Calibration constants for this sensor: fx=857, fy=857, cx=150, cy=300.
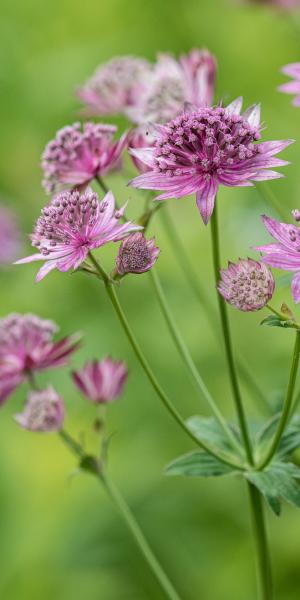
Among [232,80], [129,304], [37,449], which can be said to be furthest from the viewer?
[232,80]

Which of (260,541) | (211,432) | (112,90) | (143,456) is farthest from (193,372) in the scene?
(143,456)

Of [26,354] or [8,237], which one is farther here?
[8,237]

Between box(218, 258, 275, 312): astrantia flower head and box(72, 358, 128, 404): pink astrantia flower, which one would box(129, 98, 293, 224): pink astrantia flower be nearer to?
box(218, 258, 275, 312): astrantia flower head

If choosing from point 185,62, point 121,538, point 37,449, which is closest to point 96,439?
point 37,449

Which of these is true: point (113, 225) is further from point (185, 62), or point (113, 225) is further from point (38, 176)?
point (38, 176)

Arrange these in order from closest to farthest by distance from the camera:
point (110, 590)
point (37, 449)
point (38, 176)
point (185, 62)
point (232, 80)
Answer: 1. point (185, 62)
2. point (110, 590)
3. point (37, 449)
4. point (38, 176)
5. point (232, 80)

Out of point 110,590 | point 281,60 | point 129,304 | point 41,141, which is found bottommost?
point 110,590

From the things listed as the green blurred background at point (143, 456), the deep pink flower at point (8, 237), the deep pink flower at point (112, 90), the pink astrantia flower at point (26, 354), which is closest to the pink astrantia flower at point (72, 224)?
the pink astrantia flower at point (26, 354)

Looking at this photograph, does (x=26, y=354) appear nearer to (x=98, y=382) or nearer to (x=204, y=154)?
(x=98, y=382)
